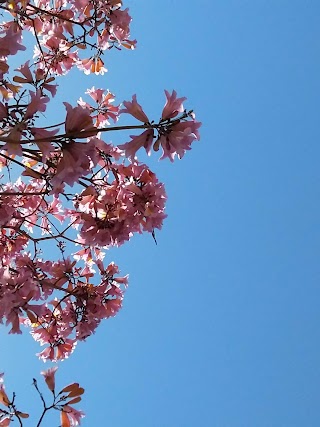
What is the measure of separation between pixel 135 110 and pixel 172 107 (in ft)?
0.64

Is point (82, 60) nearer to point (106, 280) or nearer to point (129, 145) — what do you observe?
point (106, 280)

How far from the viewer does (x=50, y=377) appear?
157 inches

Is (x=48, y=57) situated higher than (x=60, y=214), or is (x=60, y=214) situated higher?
(x=48, y=57)

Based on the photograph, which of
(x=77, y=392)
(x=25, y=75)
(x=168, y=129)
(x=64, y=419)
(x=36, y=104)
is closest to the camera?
(x=36, y=104)

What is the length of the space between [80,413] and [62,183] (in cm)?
187

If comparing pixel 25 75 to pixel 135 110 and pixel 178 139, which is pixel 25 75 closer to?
pixel 135 110

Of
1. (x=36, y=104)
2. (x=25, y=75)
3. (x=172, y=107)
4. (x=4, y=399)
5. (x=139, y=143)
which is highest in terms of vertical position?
(x=25, y=75)

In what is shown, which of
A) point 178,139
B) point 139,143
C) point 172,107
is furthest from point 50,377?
point 172,107

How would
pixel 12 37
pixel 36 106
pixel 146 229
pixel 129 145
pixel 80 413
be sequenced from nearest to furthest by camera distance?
pixel 36 106 < pixel 12 37 < pixel 129 145 < pixel 146 229 < pixel 80 413

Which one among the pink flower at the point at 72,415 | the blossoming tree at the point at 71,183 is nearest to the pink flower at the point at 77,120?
the blossoming tree at the point at 71,183

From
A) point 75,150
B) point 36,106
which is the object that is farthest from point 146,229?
point 36,106

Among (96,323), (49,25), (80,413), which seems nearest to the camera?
(80,413)

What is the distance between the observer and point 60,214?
16.1 feet

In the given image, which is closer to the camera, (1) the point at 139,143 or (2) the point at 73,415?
(1) the point at 139,143
